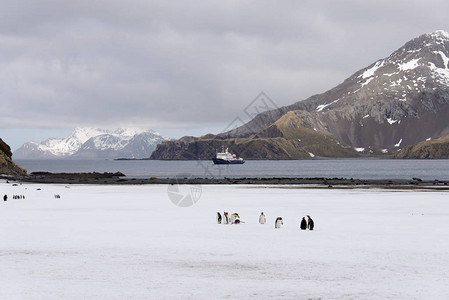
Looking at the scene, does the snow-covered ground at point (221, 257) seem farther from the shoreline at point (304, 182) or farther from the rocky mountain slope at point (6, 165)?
the rocky mountain slope at point (6, 165)

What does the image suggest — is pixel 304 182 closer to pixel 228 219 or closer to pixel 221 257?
pixel 228 219

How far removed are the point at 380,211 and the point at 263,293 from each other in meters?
32.6

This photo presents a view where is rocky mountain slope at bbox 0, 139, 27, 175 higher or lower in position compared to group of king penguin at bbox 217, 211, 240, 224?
higher

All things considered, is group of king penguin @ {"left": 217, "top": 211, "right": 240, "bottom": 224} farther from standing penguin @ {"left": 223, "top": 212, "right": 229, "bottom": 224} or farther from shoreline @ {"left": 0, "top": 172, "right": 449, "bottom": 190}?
shoreline @ {"left": 0, "top": 172, "right": 449, "bottom": 190}

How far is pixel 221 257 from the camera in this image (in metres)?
26.1

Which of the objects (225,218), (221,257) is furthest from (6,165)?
(221,257)

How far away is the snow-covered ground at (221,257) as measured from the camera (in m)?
19.7

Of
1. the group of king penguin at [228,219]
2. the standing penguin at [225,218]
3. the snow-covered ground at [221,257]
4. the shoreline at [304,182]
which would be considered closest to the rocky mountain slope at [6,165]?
the shoreline at [304,182]

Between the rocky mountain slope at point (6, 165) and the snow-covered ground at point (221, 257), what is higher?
the rocky mountain slope at point (6, 165)

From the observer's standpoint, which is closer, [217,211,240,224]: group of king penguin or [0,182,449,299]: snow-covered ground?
[0,182,449,299]: snow-covered ground

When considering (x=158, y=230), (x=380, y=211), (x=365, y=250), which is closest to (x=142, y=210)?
(x=158, y=230)

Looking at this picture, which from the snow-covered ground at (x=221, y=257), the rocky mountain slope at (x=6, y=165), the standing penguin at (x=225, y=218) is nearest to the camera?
the snow-covered ground at (x=221, y=257)

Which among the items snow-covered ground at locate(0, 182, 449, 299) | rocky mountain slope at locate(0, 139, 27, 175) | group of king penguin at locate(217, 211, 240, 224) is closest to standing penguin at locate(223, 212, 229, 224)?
group of king penguin at locate(217, 211, 240, 224)

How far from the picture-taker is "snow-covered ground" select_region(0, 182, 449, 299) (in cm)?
1967
